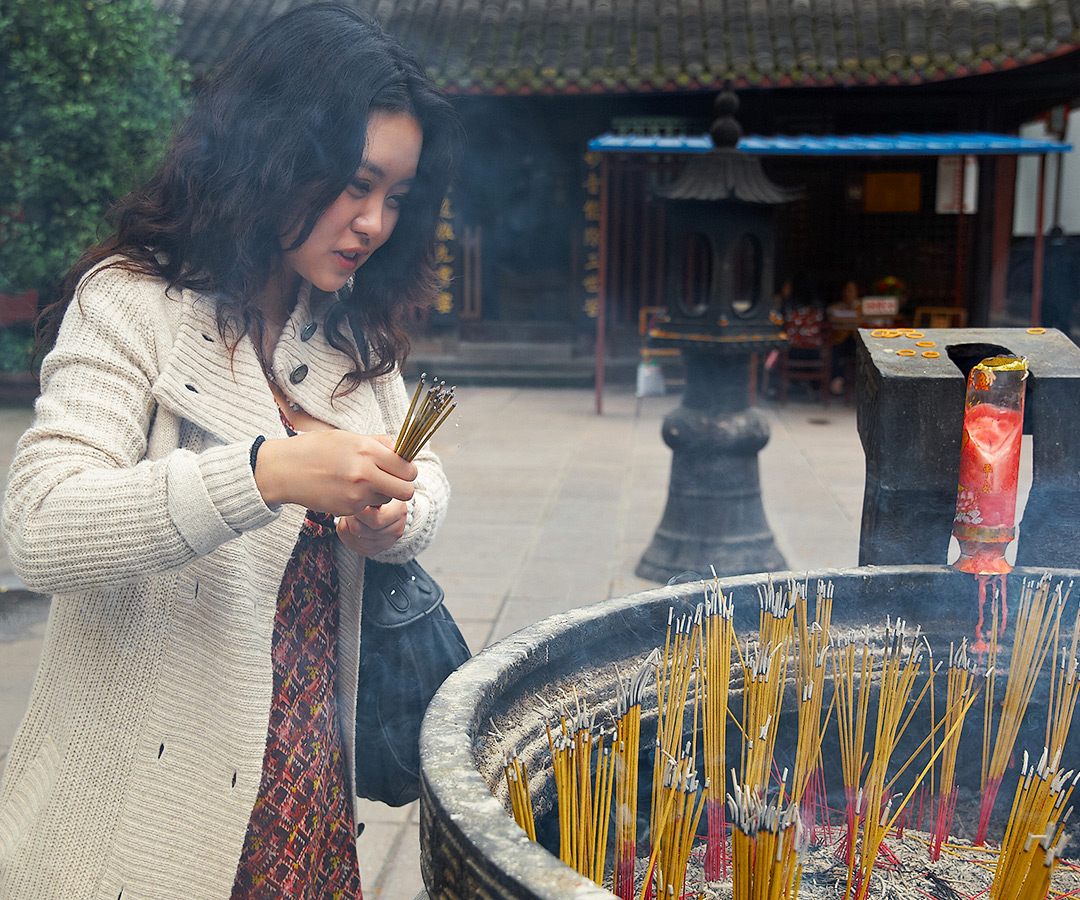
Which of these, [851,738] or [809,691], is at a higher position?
[809,691]

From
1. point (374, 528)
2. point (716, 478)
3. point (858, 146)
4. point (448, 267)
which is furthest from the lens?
point (448, 267)

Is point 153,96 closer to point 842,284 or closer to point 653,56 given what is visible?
point 653,56

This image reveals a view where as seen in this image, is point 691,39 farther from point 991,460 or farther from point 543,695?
point 543,695

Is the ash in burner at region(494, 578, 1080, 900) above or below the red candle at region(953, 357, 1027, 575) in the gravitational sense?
below

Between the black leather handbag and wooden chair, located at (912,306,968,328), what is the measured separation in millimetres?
8062

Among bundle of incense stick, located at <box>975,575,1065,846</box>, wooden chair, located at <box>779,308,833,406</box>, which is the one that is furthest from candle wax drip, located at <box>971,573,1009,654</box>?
wooden chair, located at <box>779,308,833,406</box>

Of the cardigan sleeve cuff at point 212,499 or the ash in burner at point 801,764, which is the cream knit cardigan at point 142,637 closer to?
the cardigan sleeve cuff at point 212,499

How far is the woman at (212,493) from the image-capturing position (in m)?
1.09

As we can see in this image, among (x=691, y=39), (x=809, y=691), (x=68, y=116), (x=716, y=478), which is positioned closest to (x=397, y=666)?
(x=809, y=691)

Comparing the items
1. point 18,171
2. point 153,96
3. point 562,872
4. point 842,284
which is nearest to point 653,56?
point 842,284

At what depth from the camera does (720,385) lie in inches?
168

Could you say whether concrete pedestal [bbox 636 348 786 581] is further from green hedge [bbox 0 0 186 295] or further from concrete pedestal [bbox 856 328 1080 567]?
green hedge [bbox 0 0 186 295]

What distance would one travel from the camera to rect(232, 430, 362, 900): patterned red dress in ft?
4.52

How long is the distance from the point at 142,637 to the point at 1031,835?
98cm
